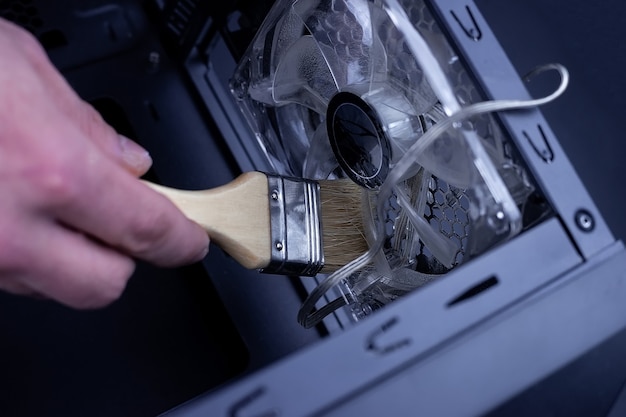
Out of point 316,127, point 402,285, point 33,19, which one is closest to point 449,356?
point 402,285

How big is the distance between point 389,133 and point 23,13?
41 centimetres

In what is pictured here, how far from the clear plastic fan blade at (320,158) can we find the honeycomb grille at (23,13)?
0.30 meters

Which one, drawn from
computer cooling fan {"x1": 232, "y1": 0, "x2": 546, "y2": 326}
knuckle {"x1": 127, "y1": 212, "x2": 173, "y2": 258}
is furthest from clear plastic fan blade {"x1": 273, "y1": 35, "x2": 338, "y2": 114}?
knuckle {"x1": 127, "y1": 212, "x2": 173, "y2": 258}

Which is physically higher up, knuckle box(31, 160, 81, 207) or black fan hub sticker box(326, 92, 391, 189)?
knuckle box(31, 160, 81, 207)

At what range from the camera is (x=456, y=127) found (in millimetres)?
412

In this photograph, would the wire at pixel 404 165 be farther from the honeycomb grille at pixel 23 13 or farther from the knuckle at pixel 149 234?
the honeycomb grille at pixel 23 13

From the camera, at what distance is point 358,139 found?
516 millimetres

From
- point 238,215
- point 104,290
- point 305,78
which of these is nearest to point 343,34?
point 305,78

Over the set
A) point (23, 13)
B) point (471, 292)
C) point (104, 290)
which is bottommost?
point (471, 292)

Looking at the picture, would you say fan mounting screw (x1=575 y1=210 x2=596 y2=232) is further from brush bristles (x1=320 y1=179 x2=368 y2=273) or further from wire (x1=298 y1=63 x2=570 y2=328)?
brush bristles (x1=320 y1=179 x2=368 y2=273)

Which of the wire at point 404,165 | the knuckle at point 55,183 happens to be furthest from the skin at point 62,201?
the wire at point 404,165

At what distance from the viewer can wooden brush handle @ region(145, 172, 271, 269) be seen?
1.54 ft

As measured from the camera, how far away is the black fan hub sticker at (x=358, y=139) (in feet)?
1.62

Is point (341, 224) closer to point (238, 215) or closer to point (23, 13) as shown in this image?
point (238, 215)
